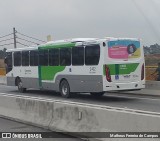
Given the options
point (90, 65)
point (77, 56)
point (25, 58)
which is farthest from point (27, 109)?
point (25, 58)

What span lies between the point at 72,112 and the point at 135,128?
8.13ft

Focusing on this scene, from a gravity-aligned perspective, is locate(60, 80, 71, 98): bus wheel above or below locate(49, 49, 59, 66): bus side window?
below

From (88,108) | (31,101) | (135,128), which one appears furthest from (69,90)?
(135,128)

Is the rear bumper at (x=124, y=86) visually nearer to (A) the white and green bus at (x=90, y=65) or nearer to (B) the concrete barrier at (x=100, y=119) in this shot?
(A) the white and green bus at (x=90, y=65)

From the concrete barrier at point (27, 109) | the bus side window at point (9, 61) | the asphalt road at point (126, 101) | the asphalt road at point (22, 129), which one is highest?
the bus side window at point (9, 61)

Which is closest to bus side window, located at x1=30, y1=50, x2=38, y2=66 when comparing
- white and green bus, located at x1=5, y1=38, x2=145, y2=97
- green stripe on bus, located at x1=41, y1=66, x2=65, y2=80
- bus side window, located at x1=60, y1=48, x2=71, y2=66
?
white and green bus, located at x1=5, y1=38, x2=145, y2=97

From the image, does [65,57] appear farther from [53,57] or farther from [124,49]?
[124,49]

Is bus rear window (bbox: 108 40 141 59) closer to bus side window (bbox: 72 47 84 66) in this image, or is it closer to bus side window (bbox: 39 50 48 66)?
bus side window (bbox: 72 47 84 66)

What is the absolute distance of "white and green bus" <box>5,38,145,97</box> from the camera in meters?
18.4

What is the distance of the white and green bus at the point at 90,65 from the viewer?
1845 centimetres

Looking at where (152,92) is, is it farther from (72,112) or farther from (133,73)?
(72,112)

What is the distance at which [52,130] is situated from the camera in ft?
33.8

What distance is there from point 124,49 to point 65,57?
11.5 feet

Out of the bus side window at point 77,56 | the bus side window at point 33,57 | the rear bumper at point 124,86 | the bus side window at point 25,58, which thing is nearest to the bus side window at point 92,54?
the bus side window at point 77,56
